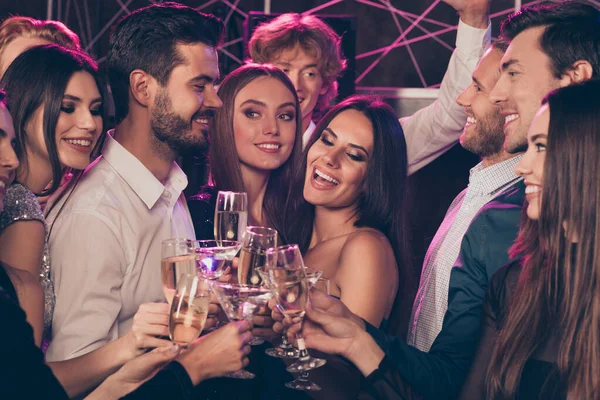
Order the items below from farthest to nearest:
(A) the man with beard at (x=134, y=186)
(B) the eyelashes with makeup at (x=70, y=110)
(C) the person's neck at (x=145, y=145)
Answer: (C) the person's neck at (x=145, y=145), (B) the eyelashes with makeup at (x=70, y=110), (A) the man with beard at (x=134, y=186)

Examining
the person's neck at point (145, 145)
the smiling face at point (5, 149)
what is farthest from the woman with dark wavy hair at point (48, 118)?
the smiling face at point (5, 149)

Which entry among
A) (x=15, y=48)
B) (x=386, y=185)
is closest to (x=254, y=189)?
(x=386, y=185)

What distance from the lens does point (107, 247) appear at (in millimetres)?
2537

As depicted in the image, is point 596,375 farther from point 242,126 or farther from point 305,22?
point 305,22

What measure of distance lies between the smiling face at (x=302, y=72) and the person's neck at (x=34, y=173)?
1.78 metres

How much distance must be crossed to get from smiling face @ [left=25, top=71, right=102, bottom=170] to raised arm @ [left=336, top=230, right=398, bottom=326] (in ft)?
3.55

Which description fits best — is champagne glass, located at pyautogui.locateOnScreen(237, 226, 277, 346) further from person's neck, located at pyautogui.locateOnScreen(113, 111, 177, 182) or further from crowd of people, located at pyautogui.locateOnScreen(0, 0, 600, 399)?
person's neck, located at pyautogui.locateOnScreen(113, 111, 177, 182)

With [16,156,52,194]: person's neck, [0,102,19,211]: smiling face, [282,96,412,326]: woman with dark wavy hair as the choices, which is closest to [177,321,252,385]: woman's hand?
[0,102,19,211]: smiling face

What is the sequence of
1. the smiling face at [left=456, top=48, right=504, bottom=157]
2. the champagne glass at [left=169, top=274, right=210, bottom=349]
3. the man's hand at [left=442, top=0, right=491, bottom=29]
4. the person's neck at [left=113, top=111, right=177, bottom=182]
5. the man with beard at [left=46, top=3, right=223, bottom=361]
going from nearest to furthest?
the champagne glass at [left=169, top=274, right=210, bottom=349] < the man with beard at [left=46, top=3, right=223, bottom=361] < the person's neck at [left=113, top=111, right=177, bottom=182] < the smiling face at [left=456, top=48, right=504, bottom=157] < the man's hand at [left=442, top=0, right=491, bottom=29]

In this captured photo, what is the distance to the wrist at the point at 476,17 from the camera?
362cm

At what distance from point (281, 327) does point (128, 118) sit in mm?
1237

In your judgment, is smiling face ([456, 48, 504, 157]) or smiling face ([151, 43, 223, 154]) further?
smiling face ([456, 48, 504, 157])

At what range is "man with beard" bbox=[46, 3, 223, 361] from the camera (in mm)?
2488

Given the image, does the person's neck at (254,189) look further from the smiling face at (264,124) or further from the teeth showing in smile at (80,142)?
the teeth showing in smile at (80,142)
